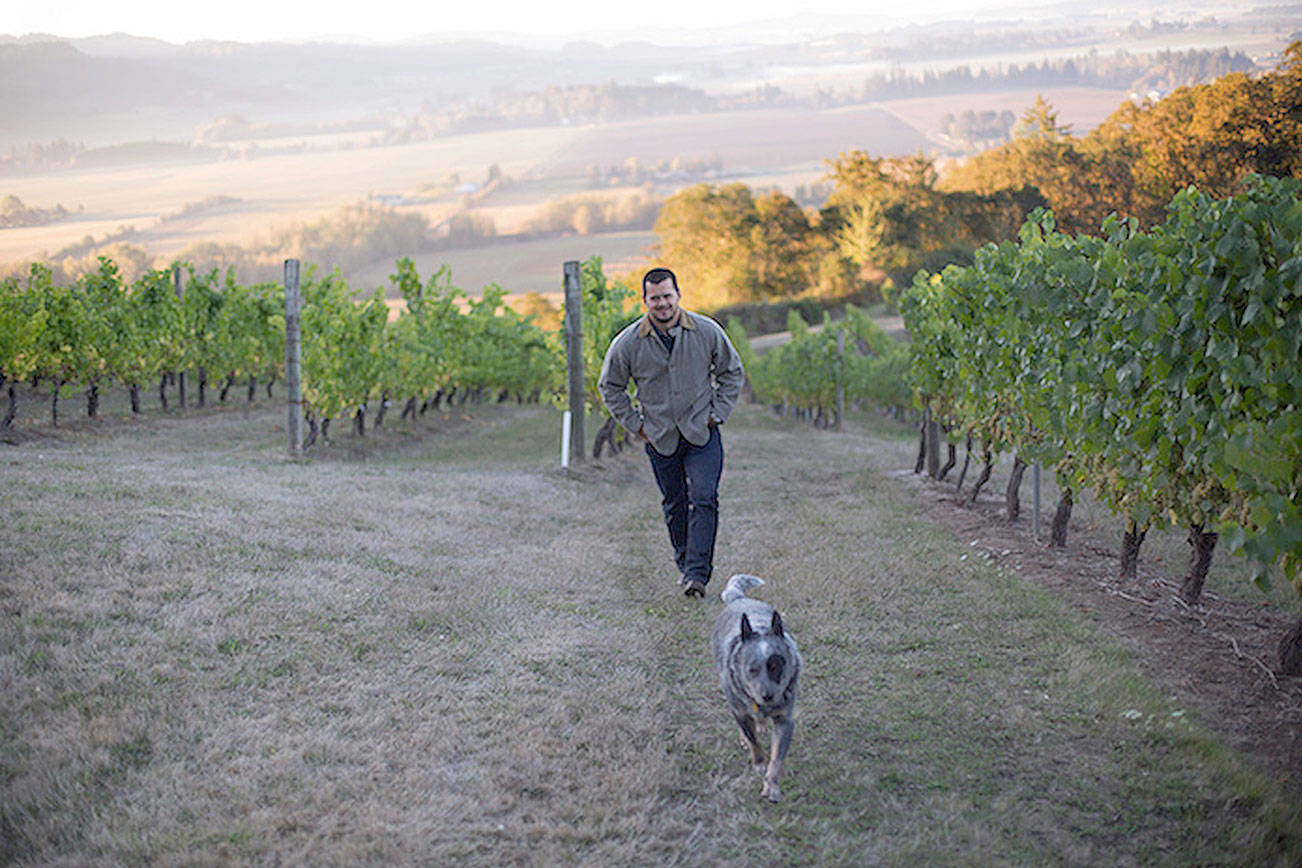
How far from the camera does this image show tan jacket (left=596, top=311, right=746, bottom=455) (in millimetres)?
6344

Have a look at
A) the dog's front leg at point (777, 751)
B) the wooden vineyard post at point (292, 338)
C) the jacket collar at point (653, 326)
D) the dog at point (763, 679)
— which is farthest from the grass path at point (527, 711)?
the wooden vineyard post at point (292, 338)

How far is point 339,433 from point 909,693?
1731 cm

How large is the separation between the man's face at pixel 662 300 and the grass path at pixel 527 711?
6.85 ft

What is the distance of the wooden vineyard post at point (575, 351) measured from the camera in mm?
14680

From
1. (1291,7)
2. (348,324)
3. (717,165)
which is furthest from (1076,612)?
(717,165)

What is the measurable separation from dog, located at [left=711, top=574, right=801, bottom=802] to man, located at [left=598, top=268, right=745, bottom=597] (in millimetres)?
2225

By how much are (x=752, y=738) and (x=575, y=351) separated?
1107 centimetres

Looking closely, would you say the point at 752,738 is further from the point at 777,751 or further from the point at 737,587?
the point at 737,587

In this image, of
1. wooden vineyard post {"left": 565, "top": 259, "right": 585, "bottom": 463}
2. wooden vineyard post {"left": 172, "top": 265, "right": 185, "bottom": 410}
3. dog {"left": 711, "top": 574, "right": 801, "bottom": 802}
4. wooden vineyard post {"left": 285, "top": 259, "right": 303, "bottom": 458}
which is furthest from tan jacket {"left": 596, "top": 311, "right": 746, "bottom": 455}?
wooden vineyard post {"left": 172, "top": 265, "right": 185, "bottom": 410}

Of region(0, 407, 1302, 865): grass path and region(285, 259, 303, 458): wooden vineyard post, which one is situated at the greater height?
region(285, 259, 303, 458): wooden vineyard post

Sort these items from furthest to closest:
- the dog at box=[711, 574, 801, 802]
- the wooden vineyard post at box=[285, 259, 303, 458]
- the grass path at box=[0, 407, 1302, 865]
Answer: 1. the wooden vineyard post at box=[285, 259, 303, 458]
2. the dog at box=[711, 574, 801, 802]
3. the grass path at box=[0, 407, 1302, 865]

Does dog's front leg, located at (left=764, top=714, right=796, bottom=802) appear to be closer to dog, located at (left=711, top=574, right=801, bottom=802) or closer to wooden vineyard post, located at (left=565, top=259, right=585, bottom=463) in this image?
dog, located at (left=711, top=574, right=801, bottom=802)

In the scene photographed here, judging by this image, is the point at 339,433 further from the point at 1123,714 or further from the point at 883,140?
the point at 883,140

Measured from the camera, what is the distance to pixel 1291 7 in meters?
24.0
